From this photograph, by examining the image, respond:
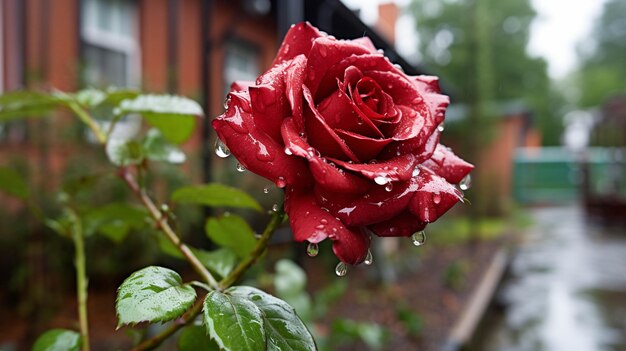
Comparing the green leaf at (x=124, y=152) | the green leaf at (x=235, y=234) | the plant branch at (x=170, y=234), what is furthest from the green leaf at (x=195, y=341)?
the green leaf at (x=124, y=152)

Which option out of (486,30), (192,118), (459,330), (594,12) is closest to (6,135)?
(192,118)

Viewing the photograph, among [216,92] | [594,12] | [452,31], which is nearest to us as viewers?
[216,92]

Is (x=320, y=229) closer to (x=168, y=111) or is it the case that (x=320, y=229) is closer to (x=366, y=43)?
(x=366, y=43)

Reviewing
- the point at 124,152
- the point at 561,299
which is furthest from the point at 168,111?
the point at 561,299

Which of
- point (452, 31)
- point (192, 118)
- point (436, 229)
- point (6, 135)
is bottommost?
point (436, 229)

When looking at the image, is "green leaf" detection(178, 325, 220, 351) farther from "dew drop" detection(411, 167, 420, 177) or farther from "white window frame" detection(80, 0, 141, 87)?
"white window frame" detection(80, 0, 141, 87)

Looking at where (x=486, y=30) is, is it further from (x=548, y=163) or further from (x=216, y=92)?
(x=548, y=163)

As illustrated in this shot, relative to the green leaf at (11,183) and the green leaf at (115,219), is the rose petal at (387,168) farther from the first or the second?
the green leaf at (11,183)
